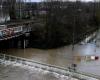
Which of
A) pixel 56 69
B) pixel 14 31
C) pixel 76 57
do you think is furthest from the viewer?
pixel 14 31

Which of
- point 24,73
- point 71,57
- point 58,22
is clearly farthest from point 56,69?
point 58,22

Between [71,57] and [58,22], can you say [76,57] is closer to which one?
[71,57]

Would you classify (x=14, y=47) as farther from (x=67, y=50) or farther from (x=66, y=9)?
(x=66, y=9)

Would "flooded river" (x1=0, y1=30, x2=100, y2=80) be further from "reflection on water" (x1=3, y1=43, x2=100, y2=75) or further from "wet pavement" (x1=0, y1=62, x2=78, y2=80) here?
"wet pavement" (x1=0, y1=62, x2=78, y2=80)

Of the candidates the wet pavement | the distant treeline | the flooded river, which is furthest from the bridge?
the wet pavement

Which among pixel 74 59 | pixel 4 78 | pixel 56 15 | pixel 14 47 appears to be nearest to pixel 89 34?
pixel 56 15

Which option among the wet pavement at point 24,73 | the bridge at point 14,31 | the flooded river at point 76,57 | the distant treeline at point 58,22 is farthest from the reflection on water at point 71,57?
the wet pavement at point 24,73

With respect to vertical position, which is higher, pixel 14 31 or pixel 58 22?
pixel 58 22

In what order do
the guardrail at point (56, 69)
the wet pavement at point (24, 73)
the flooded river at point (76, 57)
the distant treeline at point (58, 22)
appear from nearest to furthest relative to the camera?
the guardrail at point (56, 69), the wet pavement at point (24, 73), the flooded river at point (76, 57), the distant treeline at point (58, 22)

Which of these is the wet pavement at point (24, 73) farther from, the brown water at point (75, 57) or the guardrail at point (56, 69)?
the brown water at point (75, 57)

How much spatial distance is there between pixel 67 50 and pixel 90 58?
22.0ft

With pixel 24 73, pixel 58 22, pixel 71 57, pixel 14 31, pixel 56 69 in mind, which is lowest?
pixel 71 57

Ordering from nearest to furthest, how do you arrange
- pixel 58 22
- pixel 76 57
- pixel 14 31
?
pixel 76 57
pixel 14 31
pixel 58 22

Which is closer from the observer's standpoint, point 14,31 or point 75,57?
point 75,57
